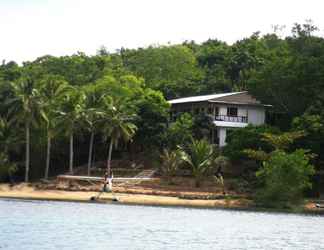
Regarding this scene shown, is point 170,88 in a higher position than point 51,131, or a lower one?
higher

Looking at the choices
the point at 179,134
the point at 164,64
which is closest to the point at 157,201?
the point at 179,134

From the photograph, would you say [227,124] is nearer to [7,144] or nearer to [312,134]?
[312,134]

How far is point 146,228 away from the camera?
4122cm

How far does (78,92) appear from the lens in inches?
2928

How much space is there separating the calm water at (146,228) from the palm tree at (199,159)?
10759 millimetres

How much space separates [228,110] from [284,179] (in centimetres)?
2199

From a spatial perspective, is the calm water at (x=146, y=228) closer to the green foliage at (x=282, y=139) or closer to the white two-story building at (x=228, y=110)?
the green foliage at (x=282, y=139)

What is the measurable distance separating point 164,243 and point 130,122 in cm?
4094

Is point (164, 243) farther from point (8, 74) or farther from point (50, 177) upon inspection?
point (8, 74)

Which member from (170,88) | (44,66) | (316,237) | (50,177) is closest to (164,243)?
(316,237)

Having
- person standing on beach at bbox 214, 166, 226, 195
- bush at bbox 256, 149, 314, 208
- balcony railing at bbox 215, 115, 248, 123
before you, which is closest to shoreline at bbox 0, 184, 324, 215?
bush at bbox 256, 149, 314, 208

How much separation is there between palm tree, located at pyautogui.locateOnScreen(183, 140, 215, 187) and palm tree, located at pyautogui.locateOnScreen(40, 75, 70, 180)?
13601 millimetres

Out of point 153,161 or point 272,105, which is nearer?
point 153,161

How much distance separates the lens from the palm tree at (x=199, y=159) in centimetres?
6688
